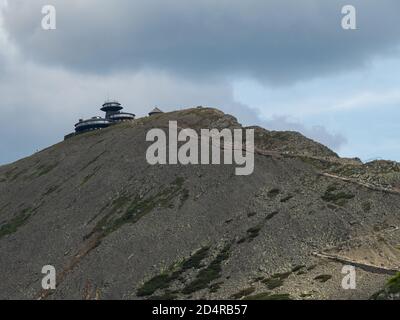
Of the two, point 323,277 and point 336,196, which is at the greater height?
point 336,196

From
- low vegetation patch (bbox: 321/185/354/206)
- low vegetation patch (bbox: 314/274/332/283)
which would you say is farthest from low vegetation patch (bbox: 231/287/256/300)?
low vegetation patch (bbox: 321/185/354/206)

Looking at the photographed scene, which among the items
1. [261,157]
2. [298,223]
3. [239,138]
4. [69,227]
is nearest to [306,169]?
[261,157]

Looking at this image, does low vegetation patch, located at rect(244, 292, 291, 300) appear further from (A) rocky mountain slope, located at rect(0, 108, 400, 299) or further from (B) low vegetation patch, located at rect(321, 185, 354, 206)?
(B) low vegetation patch, located at rect(321, 185, 354, 206)

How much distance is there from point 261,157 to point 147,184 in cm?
2115

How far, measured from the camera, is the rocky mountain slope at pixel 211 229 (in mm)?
80500

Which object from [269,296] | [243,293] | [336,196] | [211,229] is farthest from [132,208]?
[269,296]

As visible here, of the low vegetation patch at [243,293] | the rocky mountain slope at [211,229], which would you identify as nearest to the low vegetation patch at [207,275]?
the rocky mountain slope at [211,229]

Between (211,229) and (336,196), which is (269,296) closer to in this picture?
(211,229)

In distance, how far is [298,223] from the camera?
90.4 m

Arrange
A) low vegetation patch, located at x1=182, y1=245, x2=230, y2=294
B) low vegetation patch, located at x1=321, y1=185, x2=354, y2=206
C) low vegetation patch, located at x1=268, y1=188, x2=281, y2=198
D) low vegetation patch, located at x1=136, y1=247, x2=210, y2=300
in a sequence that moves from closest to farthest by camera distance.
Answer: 1. low vegetation patch, located at x1=182, y1=245, x2=230, y2=294
2. low vegetation patch, located at x1=136, y1=247, x2=210, y2=300
3. low vegetation patch, located at x1=321, y1=185, x2=354, y2=206
4. low vegetation patch, located at x1=268, y1=188, x2=281, y2=198

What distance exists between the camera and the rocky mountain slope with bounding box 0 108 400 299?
264 feet

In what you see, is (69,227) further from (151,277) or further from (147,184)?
(151,277)

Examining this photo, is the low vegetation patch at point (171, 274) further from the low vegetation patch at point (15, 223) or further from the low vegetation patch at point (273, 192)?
the low vegetation patch at point (15, 223)

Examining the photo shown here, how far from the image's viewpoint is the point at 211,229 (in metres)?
97.6
